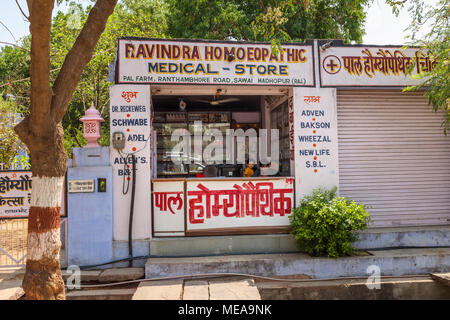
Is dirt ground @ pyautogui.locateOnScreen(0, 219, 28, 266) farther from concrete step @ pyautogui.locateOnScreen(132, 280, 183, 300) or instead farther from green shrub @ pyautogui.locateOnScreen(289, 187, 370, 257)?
green shrub @ pyautogui.locateOnScreen(289, 187, 370, 257)

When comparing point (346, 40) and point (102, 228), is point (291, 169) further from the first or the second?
point (346, 40)

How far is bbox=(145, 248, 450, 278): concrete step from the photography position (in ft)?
19.8

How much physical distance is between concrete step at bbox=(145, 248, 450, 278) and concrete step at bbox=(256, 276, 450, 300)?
19cm

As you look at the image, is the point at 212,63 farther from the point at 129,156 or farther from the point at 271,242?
the point at 271,242

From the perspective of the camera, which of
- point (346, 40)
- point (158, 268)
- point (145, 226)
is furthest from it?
point (346, 40)

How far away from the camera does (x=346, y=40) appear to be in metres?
14.2

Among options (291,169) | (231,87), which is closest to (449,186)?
(291,169)

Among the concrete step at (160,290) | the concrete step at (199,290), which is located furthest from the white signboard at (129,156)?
the concrete step at (199,290)

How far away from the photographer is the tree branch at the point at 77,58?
4191 millimetres

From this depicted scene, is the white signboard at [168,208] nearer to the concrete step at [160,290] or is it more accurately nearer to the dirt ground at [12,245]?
the concrete step at [160,290]

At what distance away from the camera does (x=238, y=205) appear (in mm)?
6863

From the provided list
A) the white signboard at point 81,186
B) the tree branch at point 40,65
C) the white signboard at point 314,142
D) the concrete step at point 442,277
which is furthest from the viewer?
the white signboard at point 314,142

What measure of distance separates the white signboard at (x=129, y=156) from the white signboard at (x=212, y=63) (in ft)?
1.19

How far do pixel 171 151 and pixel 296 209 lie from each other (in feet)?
16.8
